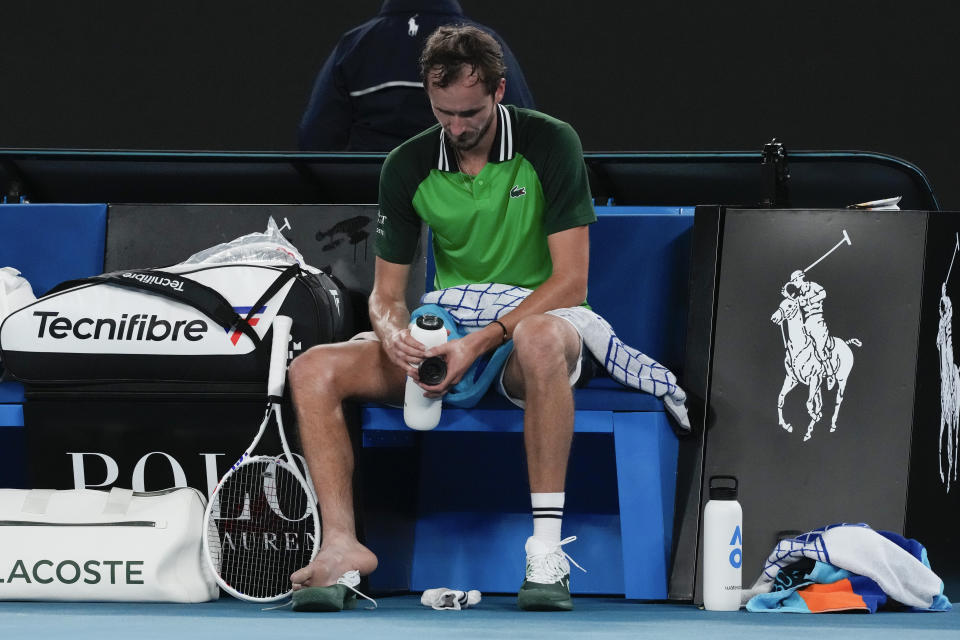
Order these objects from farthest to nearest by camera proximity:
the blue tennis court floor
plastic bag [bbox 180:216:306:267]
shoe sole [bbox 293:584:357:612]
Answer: plastic bag [bbox 180:216:306:267], shoe sole [bbox 293:584:357:612], the blue tennis court floor

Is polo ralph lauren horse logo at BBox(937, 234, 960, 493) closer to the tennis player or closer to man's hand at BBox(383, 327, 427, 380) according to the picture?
the tennis player

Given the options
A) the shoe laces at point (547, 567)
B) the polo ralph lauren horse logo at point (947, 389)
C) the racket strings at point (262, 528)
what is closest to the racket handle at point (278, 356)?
the racket strings at point (262, 528)

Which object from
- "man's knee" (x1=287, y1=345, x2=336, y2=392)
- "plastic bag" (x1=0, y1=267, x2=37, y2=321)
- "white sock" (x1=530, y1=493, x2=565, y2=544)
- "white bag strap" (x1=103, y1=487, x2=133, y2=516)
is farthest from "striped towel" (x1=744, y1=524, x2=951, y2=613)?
"plastic bag" (x1=0, y1=267, x2=37, y2=321)

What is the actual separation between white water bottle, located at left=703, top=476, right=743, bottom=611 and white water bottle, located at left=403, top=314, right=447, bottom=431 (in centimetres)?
55

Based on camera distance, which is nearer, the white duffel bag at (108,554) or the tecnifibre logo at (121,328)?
the white duffel bag at (108,554)

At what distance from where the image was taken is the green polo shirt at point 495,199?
9.46 feet

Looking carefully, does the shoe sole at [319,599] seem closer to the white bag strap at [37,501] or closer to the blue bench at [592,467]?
the blue bench at [592,467]

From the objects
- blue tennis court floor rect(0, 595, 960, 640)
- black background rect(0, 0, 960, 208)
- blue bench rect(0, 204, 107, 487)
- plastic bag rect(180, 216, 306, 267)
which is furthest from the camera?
black background rect(0, 0, 960, 208)

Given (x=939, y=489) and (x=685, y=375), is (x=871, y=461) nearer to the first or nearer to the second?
(x=939, y=489)

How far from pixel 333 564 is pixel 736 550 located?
73 centimetres

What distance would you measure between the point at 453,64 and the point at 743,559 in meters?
1.11

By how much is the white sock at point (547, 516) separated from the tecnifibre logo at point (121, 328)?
0.77 meters

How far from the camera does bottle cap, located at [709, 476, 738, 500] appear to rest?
2.71 meters

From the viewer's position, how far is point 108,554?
267 centimetres
